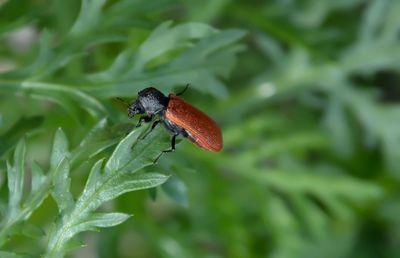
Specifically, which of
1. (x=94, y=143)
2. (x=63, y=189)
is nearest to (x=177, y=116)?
(x=94, y=143)

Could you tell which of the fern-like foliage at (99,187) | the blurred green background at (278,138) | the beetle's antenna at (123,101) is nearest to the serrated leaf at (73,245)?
the fern-like foliage at (99,187)

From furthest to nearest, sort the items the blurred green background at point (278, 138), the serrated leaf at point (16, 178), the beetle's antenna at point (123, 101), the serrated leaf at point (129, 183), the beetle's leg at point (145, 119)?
1. the blurred green background at point (278, 138)
2. the beetle's antenna at point (123, 101)
3. the beetle's leg at point (145, 119)
4. the serrated leaf at point (16, 178)
5. the serrated leaf at point (129, 183)

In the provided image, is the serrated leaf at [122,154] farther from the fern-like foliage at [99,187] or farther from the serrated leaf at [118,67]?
the serrated leaf at [118,67]

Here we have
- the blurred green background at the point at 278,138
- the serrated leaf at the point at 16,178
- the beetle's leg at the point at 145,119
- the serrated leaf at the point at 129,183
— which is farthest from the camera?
the blurred green background at the point at 278,138

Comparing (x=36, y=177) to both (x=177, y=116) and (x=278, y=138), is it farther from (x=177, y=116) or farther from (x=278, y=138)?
(x=278, y=138)

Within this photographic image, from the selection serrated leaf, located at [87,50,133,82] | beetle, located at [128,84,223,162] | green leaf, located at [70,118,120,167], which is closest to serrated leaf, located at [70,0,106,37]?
serrated leaf, located at [87,50,133,82]

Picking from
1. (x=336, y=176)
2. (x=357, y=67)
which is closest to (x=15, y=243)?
(x=336, y=176)

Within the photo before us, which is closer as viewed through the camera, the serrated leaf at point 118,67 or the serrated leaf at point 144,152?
the serrated leaf at point 144,152

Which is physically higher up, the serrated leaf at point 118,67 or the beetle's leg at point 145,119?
the serrated leaf at point 118,67

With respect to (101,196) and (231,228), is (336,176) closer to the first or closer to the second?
(231,228)
